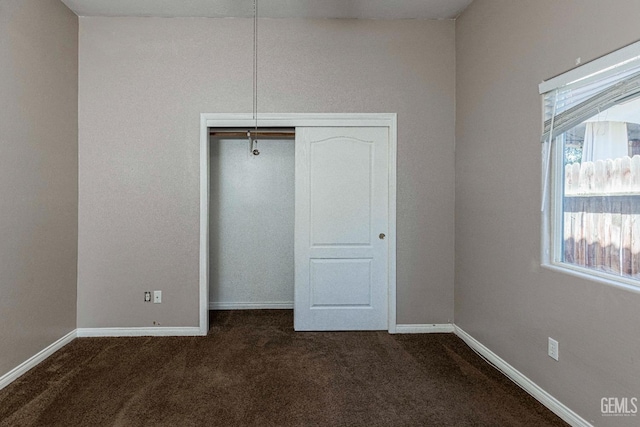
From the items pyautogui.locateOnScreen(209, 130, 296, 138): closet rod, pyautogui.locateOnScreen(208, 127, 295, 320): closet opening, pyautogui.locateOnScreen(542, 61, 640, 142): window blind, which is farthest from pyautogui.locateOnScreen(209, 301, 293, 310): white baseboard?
pyautogui.locateOnScreen(542, 61, 640, 142): window blind

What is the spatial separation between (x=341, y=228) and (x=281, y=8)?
6.94ft

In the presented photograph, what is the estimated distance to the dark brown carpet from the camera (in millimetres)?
2463

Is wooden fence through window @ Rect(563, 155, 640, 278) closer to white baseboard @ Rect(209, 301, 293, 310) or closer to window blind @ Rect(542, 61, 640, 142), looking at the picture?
window blind @ Rect(542, 61, 640, 142)

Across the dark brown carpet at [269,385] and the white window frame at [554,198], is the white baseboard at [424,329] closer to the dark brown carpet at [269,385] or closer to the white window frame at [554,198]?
the dark brown carpet at [269,385]

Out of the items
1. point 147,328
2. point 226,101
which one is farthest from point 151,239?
point 226,101

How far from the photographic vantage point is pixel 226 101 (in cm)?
398

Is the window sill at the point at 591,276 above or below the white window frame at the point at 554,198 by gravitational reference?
below

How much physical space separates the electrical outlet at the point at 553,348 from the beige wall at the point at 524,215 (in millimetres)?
32

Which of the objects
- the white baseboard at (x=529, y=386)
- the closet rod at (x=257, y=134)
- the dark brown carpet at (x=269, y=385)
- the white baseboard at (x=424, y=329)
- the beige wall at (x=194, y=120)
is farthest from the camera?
the closet rod at (x=257, y=134)

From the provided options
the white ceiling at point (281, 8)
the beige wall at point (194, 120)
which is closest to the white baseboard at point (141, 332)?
the beige wall at point (194, 120)

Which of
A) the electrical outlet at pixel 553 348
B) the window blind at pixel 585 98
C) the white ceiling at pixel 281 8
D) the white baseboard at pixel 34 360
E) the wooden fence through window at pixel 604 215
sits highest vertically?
the white ceiling at pixel 281 8

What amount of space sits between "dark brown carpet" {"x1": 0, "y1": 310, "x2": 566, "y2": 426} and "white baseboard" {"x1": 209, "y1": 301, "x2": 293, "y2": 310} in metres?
1.04

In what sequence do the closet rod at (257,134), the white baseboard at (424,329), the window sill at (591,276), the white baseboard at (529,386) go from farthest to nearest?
the closet rod at (257,134) → the white baseboard at (424,329) → the white baseboard at (529,386) → the window sill at (591,276)

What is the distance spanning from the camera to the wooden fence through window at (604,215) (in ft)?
6.81
